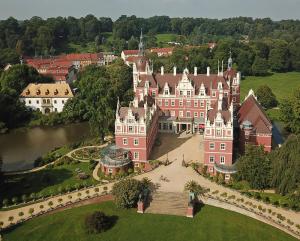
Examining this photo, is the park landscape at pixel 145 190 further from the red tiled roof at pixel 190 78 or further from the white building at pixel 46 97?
the white building at pixel 46 97

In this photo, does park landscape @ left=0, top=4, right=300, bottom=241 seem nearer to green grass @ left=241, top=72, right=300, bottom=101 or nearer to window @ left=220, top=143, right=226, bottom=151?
window @ left=220, top=143, right=226, bottom=151

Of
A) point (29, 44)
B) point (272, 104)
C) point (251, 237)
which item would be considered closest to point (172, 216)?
point (251, 237)

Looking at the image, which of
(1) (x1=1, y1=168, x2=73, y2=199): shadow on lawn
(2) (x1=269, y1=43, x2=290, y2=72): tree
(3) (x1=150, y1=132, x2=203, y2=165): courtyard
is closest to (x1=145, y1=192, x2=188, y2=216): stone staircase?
(3) (x1=150, y1=132, x2=203, y2=165): courtyard

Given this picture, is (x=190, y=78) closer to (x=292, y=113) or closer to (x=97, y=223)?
(x=292, y=113)

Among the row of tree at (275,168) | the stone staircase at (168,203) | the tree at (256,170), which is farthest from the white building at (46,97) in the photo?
the row of tree at (275,168)

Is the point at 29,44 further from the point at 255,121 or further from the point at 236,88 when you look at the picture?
the point at 255,121
